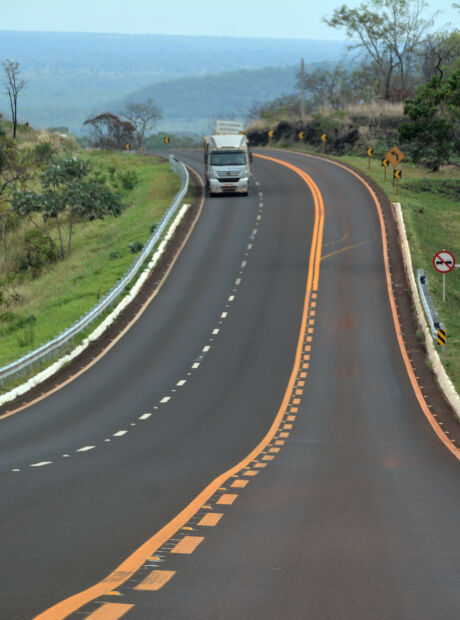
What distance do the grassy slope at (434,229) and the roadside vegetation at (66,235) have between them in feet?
46.6

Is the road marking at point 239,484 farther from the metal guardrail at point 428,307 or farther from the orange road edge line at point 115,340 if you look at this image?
the metal guardrail at point 428,307

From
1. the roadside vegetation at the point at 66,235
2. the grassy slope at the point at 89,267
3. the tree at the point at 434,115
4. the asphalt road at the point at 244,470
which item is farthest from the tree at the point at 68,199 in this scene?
the asphalt road at the point at 244,470

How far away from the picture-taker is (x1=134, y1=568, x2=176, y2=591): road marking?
7453mm

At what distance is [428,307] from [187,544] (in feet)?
77.4

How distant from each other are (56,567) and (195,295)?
29.6 meters

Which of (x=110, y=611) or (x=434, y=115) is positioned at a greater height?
(x=434, y=115)

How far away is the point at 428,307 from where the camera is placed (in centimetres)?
3144

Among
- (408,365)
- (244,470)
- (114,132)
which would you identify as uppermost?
(114,132)

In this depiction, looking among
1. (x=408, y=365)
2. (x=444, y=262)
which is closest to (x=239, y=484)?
(x=408, y=365)

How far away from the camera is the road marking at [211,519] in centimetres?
1022

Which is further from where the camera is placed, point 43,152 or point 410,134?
point 43,152

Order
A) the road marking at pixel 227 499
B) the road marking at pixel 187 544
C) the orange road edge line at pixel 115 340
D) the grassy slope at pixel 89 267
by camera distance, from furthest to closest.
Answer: the grassy slope at pixel 89 267, the orange road edge line at pixel 115 340, the road marking at pixel 227 499, the road marking at pixel 187 544

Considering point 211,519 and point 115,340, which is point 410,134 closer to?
point 115,340

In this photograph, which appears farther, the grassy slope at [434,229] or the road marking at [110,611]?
the grassy slope at [434,229]
